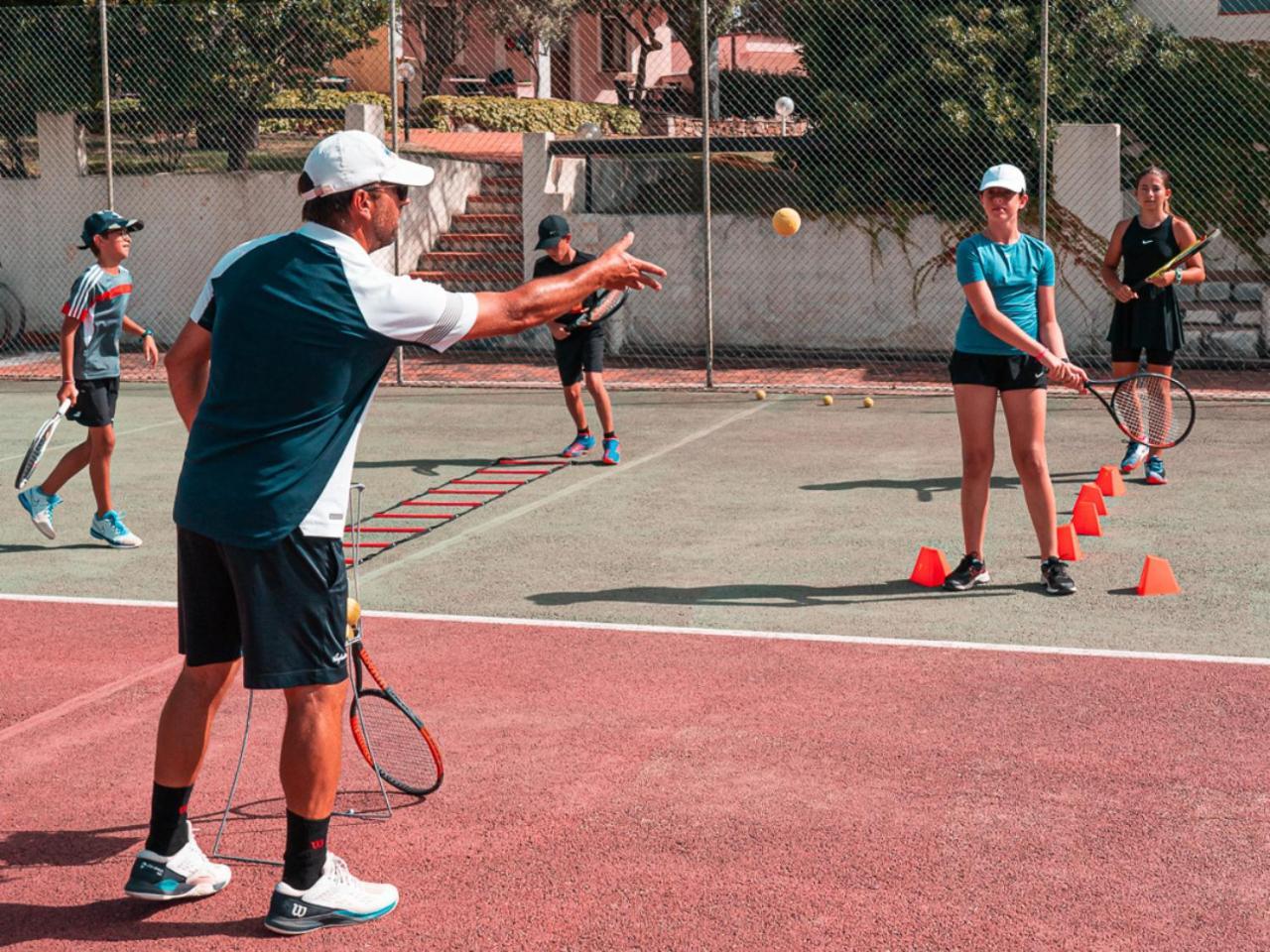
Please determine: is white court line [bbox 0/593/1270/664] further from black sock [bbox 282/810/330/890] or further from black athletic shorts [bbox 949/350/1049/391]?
black sock [bbox 282/810/330/890]

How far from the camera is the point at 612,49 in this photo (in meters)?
39.7

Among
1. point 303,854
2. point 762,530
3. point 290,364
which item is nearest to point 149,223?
point 762,530

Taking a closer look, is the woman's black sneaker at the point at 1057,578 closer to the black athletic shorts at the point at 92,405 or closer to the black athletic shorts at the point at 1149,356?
the black athletic shorts at the point at 1149,356

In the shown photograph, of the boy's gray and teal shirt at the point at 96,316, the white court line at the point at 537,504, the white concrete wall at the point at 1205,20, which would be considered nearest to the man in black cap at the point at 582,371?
the white court line at the point at 537,504

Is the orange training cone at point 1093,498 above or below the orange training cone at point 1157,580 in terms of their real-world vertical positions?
above

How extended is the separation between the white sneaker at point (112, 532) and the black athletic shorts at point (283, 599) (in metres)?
5.01

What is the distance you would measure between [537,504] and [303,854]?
5923 millimetres

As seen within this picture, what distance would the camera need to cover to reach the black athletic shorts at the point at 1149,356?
1045 cm

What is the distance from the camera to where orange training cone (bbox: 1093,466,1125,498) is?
10.1m

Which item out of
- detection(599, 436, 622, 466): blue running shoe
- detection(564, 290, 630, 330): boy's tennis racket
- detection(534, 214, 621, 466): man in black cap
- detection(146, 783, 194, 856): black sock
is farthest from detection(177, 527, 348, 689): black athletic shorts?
detection(599, 436, 622, 466): blue running shoe

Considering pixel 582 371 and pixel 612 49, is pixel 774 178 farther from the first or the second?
pixel 612 49

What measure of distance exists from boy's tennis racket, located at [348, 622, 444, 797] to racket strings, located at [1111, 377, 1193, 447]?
555cm

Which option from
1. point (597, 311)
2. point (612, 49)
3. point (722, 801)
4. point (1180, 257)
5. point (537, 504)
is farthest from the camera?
point (612, 49)

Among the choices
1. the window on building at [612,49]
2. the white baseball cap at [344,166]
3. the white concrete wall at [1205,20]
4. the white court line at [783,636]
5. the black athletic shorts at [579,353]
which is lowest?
the white court line at [783,636]
